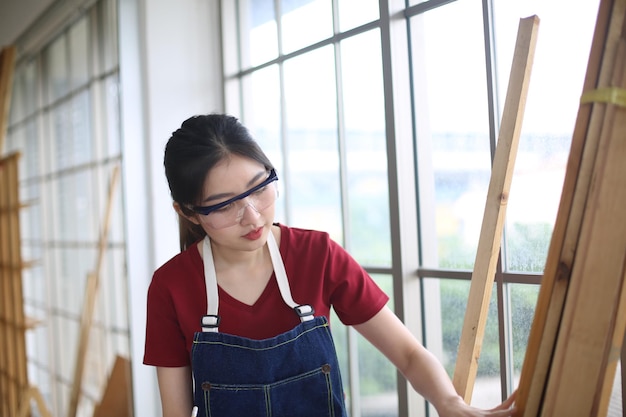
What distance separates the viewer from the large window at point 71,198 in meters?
3.37

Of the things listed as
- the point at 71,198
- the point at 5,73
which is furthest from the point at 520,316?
the point at 5,73

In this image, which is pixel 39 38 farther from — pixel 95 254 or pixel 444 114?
pixel 444 114

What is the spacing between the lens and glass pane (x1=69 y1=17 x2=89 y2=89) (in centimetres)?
355

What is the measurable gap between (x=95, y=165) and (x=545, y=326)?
3088 mm

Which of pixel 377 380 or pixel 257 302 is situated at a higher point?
pixel 257 302

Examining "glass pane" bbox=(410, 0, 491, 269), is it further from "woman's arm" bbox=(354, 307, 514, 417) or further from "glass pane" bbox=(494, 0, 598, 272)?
"woman's arm" bbox=(354, 307, 514, 417)

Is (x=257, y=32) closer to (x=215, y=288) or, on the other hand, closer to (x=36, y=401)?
(x=215, y=288)

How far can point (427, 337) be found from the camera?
1939mm

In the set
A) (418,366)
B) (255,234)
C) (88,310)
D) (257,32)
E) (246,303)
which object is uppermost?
(257,32)

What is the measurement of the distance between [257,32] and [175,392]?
1.71 m

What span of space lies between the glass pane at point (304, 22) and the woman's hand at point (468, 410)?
149cm

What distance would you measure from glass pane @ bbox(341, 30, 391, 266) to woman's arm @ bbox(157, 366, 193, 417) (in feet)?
2.78

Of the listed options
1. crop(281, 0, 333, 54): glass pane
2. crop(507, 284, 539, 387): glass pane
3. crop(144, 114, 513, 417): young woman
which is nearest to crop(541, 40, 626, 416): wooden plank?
crop(144, 114, 513, 417): young woman

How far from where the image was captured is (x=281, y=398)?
1421 millimetres
